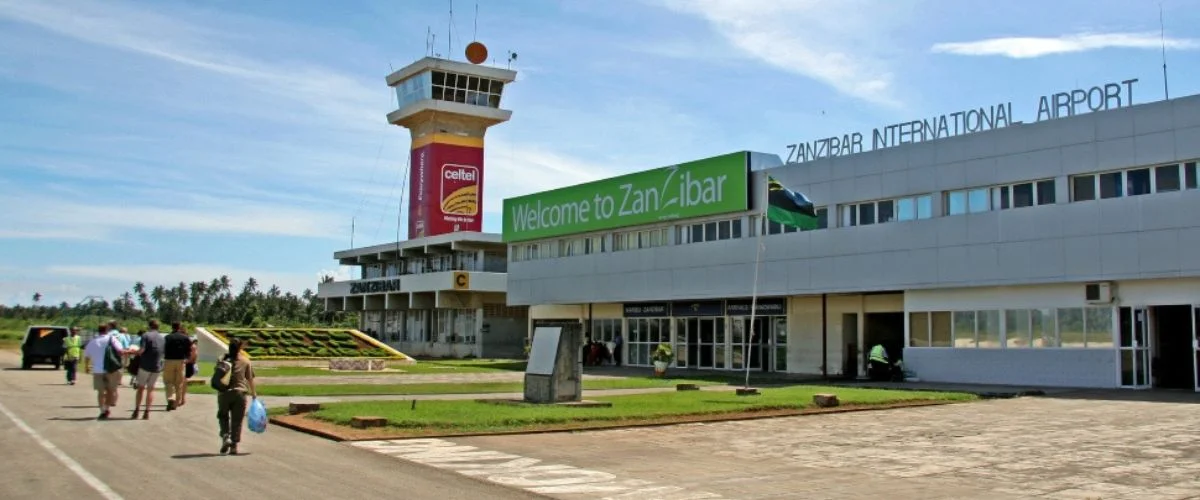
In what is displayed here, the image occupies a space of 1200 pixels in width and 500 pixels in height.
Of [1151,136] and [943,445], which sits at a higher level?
[1151,136]

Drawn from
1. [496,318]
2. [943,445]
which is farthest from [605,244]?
[943,445]

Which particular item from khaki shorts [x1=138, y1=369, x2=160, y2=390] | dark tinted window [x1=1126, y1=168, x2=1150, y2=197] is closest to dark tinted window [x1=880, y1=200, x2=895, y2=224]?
dark tinted window [x1=1126, y1=168, x2=1150, y2=197]

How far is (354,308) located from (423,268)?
11.7 m

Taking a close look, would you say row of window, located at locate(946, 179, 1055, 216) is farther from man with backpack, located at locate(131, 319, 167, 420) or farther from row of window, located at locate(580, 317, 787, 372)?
man with backpack, located at locate(131, 319, 167, 420)

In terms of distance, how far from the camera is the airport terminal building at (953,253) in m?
27.8

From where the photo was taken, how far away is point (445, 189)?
84562 mm

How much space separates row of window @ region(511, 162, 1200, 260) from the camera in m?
27.5

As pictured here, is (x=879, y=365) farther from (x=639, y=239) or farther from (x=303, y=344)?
(x=303, y=344)

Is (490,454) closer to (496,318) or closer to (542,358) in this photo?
(542,358)

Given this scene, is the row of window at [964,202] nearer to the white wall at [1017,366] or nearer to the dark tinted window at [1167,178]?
the dark tinted window at [1167,178]

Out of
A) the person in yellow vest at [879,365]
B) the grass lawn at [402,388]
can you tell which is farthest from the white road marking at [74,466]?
the person in yellow vest at [879,365]

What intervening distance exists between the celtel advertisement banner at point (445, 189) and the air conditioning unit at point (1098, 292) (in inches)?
2402

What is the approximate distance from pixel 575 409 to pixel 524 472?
7.37m

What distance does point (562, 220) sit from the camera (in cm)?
5166
